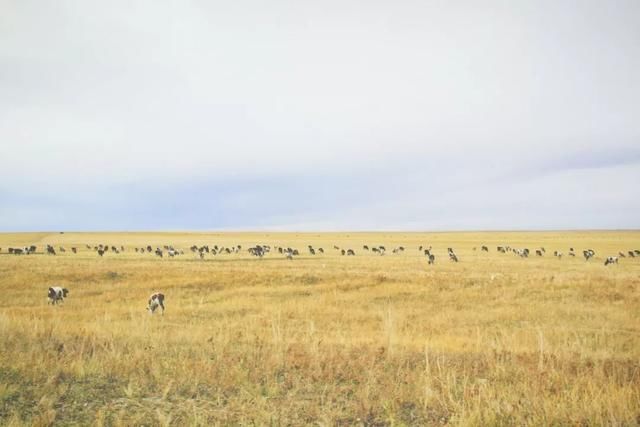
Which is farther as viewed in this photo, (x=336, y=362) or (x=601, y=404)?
(x=336, y=362)

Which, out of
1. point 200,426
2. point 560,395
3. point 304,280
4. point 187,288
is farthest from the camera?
point 304,280

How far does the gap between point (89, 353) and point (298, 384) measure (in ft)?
14.1

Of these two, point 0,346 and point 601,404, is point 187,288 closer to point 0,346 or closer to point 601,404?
point 0,346

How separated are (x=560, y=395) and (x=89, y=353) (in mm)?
8062

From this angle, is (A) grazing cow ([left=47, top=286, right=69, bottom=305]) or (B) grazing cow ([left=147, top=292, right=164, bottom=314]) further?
(A) grazing cow ([left=47, top=286, right=69, bottom=305])

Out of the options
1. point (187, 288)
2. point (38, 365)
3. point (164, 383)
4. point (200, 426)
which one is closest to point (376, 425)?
point (200, 426)

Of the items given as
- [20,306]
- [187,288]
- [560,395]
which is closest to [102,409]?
[560,395]

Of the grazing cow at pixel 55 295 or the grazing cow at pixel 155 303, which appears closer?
the grazing cow at pixel 155 303

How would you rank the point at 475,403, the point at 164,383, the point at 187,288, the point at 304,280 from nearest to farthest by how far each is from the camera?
the point at 475,403 → the point at 164,383 → the point at 187,288 → the point at 304,280

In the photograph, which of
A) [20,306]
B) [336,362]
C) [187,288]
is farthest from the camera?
[187,288]

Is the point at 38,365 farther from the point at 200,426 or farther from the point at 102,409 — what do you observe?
the point at 200,426

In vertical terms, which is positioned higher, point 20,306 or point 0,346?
point 0,346

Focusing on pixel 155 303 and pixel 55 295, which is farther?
pixel 55 295

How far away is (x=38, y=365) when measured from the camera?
7.55 metres
